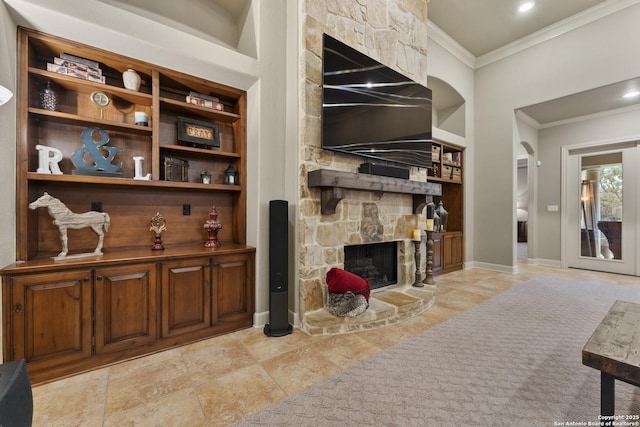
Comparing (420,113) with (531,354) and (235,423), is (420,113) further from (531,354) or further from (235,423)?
(235,423)

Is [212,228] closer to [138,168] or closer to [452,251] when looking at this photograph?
[138,168]

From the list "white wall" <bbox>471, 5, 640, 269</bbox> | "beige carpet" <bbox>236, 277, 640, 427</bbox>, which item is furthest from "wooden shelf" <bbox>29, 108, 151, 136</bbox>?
"white wall" <bbox>471, 5, 640, 269</bbox>

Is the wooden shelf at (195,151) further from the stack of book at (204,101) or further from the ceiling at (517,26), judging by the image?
the ceiling at (517,26)

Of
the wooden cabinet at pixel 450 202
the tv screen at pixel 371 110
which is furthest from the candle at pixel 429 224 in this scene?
the wooden cabinet at pixel 450 202

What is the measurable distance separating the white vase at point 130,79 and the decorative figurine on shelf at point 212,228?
1.24 m

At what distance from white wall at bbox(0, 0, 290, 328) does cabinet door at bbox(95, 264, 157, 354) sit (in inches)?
23.8

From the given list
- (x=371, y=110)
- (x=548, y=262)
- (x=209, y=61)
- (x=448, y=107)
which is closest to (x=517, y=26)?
(x=448, y=107)

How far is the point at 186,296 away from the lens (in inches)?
89.0

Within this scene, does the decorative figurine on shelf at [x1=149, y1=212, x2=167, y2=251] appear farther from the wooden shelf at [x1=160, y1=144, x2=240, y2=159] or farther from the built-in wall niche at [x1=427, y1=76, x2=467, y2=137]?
the built-in wall niche at [x1=427, y1=76, x2=467, y2=137]

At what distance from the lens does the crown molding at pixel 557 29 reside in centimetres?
382

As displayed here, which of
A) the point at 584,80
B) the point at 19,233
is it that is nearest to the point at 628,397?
the point at 19,233

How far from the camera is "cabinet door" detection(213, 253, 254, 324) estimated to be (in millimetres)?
2414

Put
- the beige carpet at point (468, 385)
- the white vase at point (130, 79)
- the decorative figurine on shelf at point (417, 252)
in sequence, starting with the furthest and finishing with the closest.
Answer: the decorative figurine on shelf at point (417, 252) < the white vase at point (130, 79) < the beige carpet at point (468, 385)

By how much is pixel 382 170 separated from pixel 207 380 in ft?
8.13
